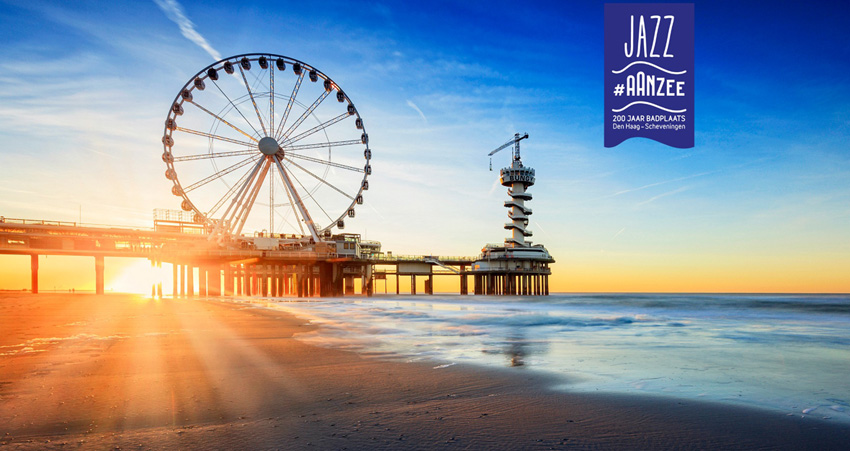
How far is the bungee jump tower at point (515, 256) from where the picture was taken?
82.0m

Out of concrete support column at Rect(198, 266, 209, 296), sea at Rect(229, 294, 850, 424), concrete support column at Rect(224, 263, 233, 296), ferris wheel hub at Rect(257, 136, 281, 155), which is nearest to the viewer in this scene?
sea at Rect(229, 294, 850, 424)

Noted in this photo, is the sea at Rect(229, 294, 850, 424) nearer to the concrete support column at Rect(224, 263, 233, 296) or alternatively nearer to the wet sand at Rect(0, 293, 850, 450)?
the wet sand at Rect(0, 293, 850, 450)

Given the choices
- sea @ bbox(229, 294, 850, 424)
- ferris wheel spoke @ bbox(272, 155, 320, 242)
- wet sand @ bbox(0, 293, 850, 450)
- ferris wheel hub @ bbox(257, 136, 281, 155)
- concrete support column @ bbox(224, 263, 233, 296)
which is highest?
ferris wheel hub @ bbox(257, 136, 281, 155)

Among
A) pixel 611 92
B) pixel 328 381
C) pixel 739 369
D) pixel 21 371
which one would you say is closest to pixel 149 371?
pixel 21 371

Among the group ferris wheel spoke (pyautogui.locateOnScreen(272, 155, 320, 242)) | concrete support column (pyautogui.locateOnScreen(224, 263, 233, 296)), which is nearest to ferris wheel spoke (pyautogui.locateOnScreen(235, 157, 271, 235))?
ferris wheel spoke (pyautogui.locateOnScreen(272, 155, 320, 242))

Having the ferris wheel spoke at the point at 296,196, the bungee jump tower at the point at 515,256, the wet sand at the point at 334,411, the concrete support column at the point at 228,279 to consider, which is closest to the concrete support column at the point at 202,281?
the concrete support column at the point at 228,279

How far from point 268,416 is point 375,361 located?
4543 mm

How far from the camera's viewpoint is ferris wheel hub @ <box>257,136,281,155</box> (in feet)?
163

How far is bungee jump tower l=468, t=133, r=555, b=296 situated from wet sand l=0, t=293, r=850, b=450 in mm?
73295

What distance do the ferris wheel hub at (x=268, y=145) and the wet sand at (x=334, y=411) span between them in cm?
4152

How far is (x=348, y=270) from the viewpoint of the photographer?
71.3 m

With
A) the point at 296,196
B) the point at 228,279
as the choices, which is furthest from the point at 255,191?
the point at 228,279

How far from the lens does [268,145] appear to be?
5000 centimetres

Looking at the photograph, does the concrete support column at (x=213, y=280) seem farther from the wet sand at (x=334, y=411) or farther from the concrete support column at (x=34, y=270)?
the wet sand at (x=334, y=411)
